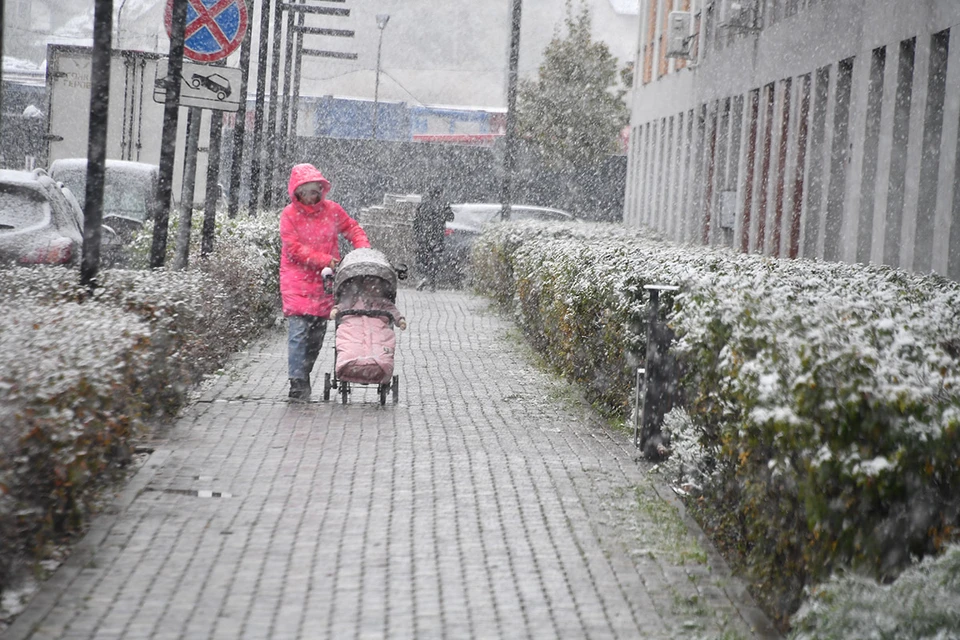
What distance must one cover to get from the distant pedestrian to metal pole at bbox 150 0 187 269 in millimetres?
13206

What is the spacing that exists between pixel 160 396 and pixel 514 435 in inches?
90.6

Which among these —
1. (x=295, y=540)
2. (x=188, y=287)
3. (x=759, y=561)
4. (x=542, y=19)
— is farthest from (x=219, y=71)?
(x=542, y=19)

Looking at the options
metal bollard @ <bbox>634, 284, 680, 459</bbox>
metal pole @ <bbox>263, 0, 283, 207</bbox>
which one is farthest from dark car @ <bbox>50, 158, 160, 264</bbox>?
metal bollard @ <bbox>634, 284, 680, 459</bbox>

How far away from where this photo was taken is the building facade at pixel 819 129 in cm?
1378

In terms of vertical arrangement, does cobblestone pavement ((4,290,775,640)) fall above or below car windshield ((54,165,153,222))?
below

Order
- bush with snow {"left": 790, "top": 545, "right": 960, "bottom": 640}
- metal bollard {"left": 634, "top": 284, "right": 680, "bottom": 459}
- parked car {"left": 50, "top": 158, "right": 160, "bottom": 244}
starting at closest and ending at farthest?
bush with snow {"left": 790, "top": 545, "right": 960, "bottom": 640} → metal bollard {"left": 634, "top": 284, "right": 680, "bottom": 459} → parked car {"left": 50, "top": 158, "right": 160, "bottom": 244}

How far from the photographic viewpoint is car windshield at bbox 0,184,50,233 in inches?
563

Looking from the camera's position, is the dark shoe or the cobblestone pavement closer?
the cobblestone pavement

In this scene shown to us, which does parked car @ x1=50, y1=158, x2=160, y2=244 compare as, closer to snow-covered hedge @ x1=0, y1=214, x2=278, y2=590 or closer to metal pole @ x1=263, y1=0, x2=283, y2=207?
metal pole @ x1=263, y1=0, x2=283, y2=207

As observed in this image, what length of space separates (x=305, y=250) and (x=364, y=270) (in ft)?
1.88

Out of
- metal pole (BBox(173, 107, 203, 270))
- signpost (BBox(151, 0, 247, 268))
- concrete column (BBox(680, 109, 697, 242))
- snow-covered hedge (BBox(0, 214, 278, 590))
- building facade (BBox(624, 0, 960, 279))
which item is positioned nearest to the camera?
snow-covered hedge (BBox(0, 214, 278, 590))

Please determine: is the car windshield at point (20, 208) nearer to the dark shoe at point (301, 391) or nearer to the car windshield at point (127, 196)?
the dark shoe at point (301, 391)

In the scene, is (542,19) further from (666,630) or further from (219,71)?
(666,630)

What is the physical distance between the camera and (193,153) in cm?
1345
